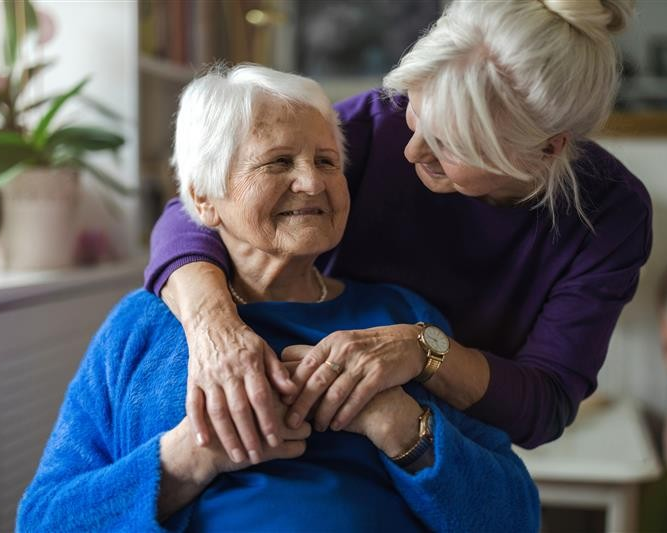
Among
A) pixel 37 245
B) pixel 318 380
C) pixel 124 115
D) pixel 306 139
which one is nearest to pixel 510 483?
pixel 318 380

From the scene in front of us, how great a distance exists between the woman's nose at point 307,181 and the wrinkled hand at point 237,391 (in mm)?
248

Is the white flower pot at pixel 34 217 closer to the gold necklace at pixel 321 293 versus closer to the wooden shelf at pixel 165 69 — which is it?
the wooden shelf at pixel 165 69

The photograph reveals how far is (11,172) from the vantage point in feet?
6.59

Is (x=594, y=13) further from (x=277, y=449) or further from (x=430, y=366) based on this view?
(x=277, y=449)

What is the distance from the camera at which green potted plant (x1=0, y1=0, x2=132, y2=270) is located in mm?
2092

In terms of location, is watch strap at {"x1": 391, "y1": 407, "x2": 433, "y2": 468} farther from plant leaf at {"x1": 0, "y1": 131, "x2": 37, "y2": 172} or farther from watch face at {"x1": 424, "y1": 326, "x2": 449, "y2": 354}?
plant leaf at {"x1": 0, "y1": 131, "x2": 37, "y2": 172}

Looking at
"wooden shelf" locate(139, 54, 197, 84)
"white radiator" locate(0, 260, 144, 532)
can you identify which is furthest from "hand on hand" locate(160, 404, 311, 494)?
"wooden shelf" locate(139, 54, 197, 84)

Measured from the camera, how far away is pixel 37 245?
2146 millimetres

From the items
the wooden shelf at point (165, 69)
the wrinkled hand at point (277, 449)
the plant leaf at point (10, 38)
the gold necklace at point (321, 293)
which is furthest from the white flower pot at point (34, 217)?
the wrinkled hand at point (277, 449)

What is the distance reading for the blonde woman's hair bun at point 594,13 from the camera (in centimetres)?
123

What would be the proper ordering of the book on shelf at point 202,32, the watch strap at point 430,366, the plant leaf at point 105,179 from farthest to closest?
the book on shelf at point 202,32
the plant leaf at point 105,179
the watch strap at point 430,366

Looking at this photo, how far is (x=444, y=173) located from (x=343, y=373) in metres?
0.39

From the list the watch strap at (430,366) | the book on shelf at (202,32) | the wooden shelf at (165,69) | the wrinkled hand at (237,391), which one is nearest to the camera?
the wrinkled hand at (237,391)

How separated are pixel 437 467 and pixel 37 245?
1.37 m
